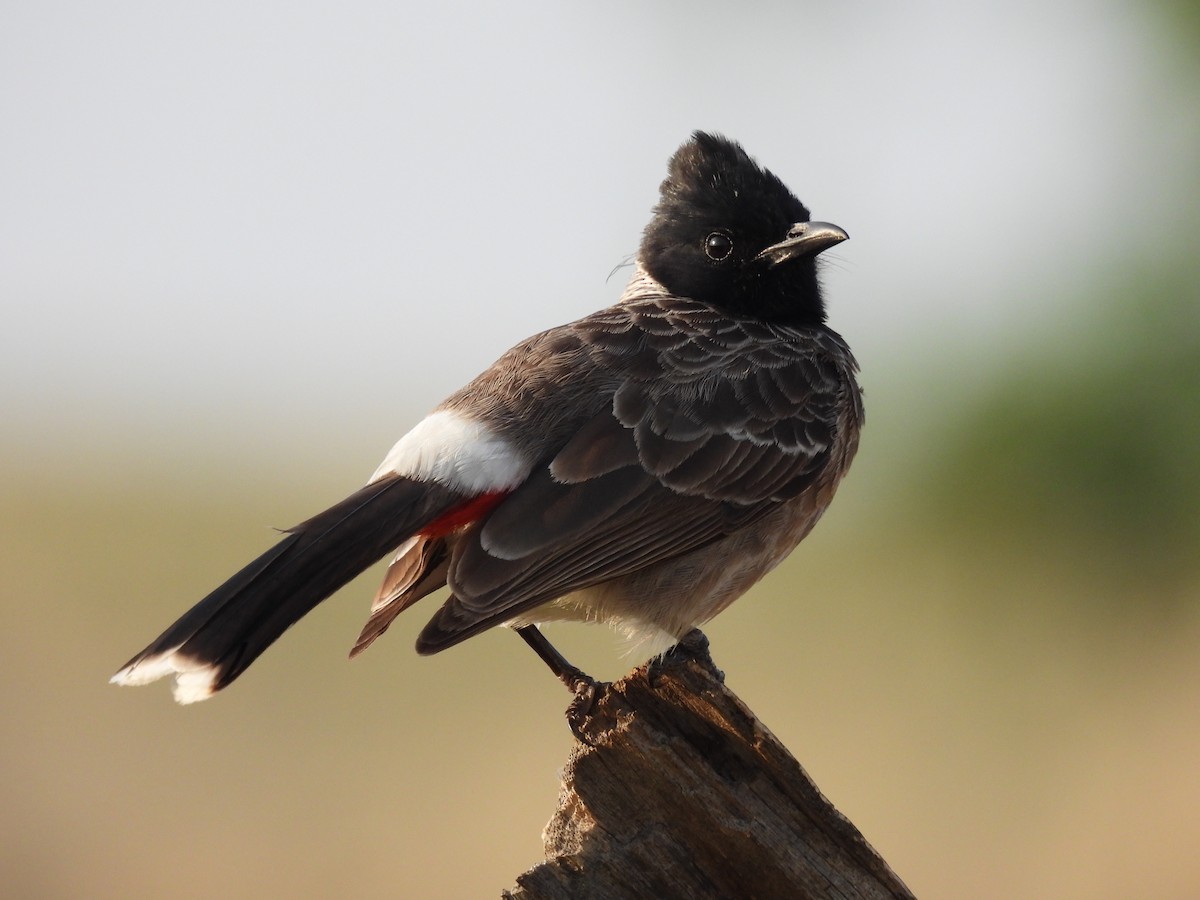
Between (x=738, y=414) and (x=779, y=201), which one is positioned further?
(x=779, y=201)

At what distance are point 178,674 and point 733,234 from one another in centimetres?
282

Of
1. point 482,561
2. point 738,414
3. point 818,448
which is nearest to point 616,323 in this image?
point 738,414

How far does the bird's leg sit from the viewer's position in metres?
3.92

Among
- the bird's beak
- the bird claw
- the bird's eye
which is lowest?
the bird claw

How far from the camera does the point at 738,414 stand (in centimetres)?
449

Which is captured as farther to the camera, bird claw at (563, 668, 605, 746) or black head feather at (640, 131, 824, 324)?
black head feather at (640, 131, 824, 324)

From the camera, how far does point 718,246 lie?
17.1ft

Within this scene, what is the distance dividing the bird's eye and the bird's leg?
172cm

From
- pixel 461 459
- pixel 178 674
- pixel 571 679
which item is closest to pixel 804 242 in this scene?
pixel 461 459

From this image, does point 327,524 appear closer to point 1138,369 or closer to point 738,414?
point 738,414

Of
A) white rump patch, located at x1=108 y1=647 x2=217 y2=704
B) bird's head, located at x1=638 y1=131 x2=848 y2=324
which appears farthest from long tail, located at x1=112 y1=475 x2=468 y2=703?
bird's head, located at x1=638 y1=131 x2=848 y2=324

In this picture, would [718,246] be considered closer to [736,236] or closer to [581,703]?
[736,236]

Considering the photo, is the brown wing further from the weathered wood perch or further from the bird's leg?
the weathered wood perch

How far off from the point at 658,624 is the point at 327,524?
1.17m
